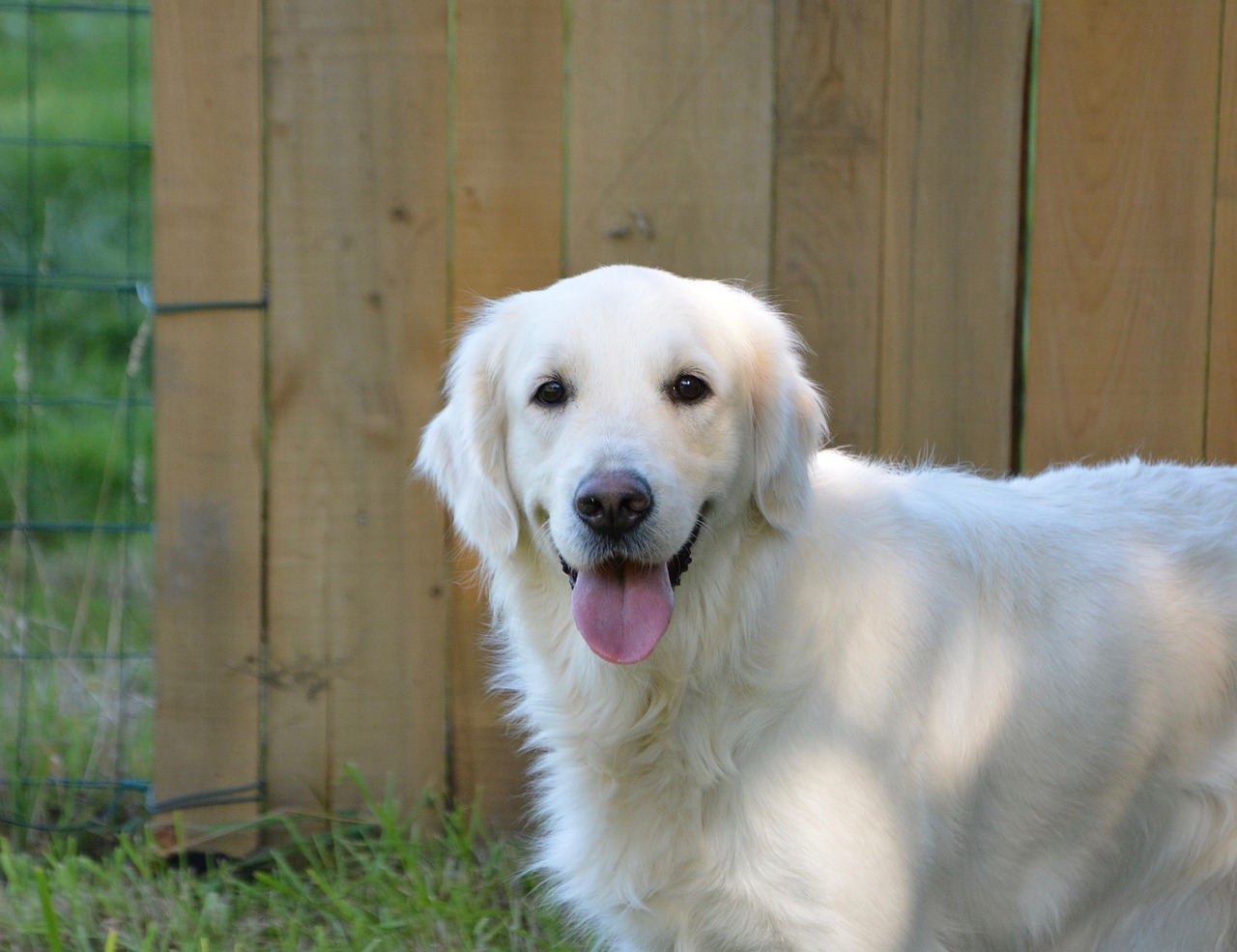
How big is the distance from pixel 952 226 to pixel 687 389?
4.14ft

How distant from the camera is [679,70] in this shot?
3.00 metres

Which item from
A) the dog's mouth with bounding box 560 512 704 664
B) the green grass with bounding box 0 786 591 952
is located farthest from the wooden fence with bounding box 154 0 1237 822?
the dog's mouth with bounding box 560 512 704 664

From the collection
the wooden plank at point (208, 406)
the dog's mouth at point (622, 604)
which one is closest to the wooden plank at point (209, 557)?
the wooden plank at point (208, 406)

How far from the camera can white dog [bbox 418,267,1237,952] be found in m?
2.04

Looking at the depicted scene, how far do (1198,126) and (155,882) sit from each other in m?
3.20

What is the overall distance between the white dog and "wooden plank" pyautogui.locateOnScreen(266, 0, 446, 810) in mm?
733

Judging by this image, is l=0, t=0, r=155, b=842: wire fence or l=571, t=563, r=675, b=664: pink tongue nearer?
l=571, t=563, r=675, b=664: pink tongue

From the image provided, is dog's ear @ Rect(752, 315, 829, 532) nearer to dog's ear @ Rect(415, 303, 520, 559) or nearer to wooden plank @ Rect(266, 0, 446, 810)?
dog's ear @ Rect(415, 303, 520, 559)

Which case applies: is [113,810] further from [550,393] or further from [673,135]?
[673,135]

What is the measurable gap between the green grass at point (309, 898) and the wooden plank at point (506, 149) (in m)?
0.69

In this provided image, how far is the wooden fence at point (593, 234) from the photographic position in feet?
9.82

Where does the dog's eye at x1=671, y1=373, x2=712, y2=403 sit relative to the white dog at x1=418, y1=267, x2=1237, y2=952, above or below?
above

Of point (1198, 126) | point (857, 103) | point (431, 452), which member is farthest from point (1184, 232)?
point (431, 452)

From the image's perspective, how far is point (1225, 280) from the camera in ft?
10.0
